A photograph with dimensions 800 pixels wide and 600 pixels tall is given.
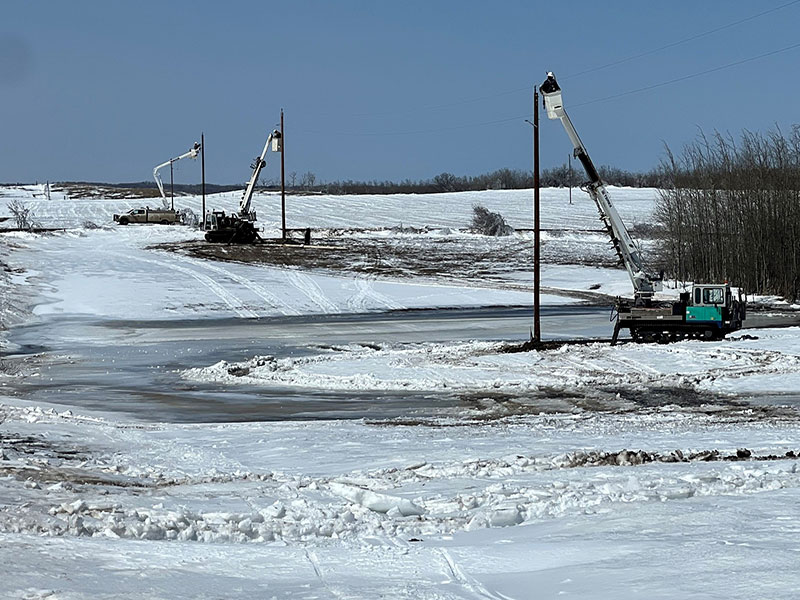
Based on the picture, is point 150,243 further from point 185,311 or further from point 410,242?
point 185,311

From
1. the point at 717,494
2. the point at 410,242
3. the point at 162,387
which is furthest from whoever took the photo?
the point at 410,242

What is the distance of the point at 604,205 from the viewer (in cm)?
3284

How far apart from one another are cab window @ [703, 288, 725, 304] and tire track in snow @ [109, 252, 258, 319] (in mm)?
19212

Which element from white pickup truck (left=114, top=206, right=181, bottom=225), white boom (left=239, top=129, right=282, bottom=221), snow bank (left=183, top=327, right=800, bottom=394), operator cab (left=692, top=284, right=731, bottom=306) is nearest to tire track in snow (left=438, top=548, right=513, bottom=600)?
snow bank (left=183, top=327, right=800, bottom=394)

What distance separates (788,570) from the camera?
708cm

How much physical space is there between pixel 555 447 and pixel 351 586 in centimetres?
703

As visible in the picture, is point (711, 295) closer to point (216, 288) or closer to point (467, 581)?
point (467, 581)

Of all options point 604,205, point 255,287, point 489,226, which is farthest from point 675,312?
point 489,226

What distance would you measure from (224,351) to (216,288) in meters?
19.4

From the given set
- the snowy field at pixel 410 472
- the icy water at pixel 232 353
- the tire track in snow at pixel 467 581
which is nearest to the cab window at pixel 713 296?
the snowy field at pixel 410 472

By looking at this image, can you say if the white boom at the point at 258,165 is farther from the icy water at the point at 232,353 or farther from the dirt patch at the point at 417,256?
the icy water at the point at 232,353

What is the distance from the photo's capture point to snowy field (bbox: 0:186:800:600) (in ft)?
24.4

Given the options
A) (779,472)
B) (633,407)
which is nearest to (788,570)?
(779,472)

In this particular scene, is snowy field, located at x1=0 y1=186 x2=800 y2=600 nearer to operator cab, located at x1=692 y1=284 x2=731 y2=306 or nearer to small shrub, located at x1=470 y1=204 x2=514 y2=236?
→ operator cab, located at x1=692 y1=284 x2=731 y2=306
